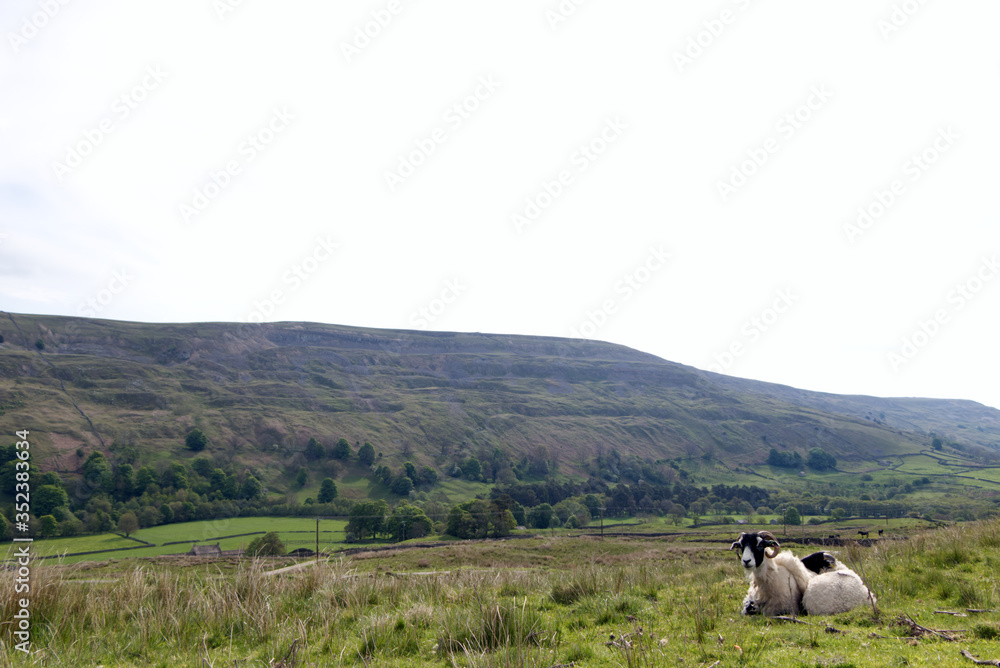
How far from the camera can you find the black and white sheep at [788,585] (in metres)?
8.56

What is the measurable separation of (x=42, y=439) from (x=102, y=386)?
124 feet

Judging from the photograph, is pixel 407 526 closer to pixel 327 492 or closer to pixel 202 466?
pixel 327 492

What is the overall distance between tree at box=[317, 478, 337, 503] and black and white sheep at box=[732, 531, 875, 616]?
9544cm

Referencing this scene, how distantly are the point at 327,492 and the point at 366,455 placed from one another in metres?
23.0

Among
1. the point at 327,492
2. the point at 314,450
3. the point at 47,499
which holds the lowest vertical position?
the point at 327,492

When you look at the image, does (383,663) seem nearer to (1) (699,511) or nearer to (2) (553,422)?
(1) (699,511)

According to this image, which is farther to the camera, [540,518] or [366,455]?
[366,455]

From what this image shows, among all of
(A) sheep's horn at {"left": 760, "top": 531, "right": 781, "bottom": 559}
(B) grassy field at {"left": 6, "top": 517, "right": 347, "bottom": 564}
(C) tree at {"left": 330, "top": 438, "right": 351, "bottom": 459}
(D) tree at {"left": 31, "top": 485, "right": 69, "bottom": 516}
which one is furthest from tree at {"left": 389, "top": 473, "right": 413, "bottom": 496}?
(A) sheep's horn at {"left": 760, "top": 531, "right": 781, "bottom": 559}

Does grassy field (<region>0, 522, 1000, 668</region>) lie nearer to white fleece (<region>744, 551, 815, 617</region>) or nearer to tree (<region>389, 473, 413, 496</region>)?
white fleece (<region>744, 551, 815, 617</region>)

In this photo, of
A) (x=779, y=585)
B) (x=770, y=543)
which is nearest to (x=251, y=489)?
(x=770, y=543)

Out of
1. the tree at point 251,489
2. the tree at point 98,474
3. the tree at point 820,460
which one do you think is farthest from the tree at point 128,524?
the tree at point 820,460

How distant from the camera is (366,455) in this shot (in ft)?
385

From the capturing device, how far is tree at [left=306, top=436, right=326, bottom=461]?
113 metres

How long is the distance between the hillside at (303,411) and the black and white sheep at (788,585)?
112m
